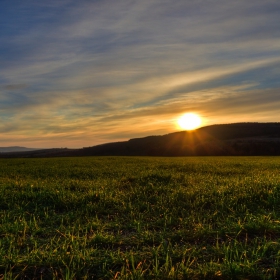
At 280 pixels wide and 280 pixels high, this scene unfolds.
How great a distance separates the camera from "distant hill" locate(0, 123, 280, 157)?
219ft

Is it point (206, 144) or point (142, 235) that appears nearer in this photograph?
point (142, 235)

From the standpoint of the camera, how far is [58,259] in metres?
4.21

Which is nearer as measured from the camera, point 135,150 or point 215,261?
point 215,261

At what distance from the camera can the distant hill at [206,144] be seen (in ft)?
219

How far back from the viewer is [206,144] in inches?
2739

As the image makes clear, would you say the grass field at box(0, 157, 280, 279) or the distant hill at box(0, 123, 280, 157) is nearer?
the grass field at box(0, 157, 280, 279)

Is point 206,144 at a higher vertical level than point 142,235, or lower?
higher

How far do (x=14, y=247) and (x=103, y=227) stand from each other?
5.99 ft

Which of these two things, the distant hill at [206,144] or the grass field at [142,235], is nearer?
the grass field at [142,235]

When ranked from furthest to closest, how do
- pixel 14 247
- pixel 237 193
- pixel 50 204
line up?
pixel 237 193, pixel 50 204, pixel 14 247

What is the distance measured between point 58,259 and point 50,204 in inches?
175

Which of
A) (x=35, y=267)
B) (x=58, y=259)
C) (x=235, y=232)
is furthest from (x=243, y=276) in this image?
(x=35, y=267)

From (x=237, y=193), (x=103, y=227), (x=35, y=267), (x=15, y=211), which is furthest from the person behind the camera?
(x=237, y=193)

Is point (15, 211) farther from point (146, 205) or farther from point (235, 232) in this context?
point (235, 232)
